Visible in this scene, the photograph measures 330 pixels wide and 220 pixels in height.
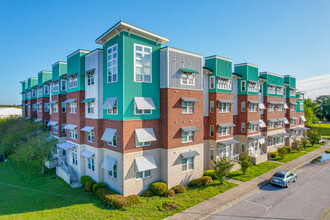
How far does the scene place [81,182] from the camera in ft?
69.5

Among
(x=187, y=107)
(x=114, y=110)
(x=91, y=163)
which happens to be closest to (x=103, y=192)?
(x=91, y=163)

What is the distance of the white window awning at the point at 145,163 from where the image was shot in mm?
17078

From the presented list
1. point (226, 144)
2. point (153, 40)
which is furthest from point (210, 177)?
point (153, 40)

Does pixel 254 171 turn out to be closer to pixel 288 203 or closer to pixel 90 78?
pixel 288 203

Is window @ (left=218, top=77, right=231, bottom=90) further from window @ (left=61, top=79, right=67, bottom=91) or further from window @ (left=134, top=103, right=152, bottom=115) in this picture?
window @ (left=61, top=79, right=67, bottom=91)

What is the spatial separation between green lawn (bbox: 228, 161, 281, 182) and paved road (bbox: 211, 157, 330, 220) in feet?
8.67

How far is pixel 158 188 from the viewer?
693 inches

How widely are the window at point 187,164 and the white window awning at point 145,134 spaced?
15.2 ft

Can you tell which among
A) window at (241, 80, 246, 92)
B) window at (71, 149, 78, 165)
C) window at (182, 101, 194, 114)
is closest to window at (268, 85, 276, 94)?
window at (241, 80, 246, 92)

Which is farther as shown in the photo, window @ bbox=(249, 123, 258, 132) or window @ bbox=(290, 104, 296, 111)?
window @ bbox=(290, 104, 296, 111)

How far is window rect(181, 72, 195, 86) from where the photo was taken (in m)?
20.2

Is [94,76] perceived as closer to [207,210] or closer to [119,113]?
[119,113]

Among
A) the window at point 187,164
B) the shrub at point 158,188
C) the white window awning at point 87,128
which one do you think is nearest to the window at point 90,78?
the white window awning at point 87,128

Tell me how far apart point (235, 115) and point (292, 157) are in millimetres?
13650
